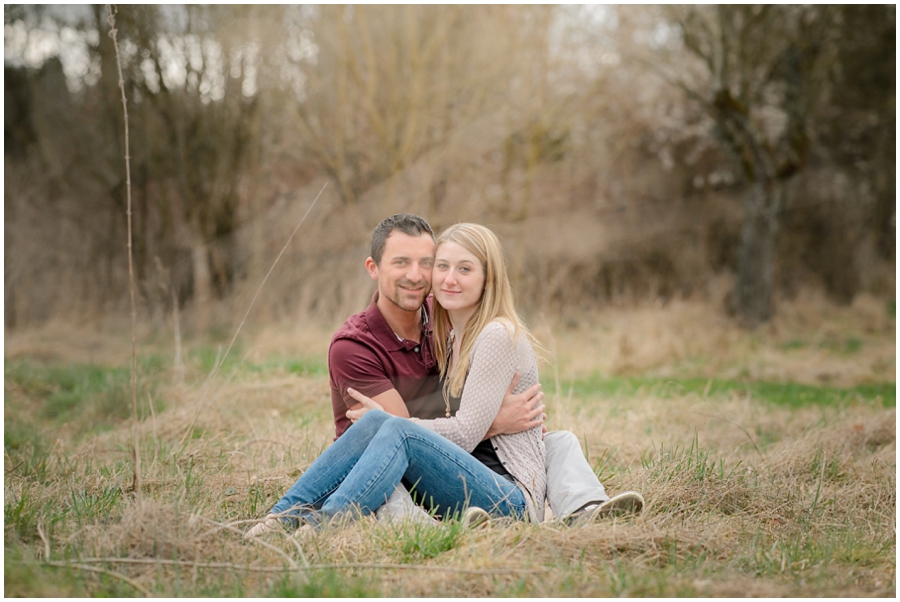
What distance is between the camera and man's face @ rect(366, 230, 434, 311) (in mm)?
3484

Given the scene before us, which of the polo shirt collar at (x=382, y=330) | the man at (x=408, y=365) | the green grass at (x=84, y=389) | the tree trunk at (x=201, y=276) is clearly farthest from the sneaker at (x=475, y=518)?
the tree trunk at (x=201, y=276)

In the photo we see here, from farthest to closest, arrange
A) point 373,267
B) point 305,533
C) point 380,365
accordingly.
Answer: point 373,267, point 380,365, point 305,533

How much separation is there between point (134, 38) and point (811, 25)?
9.82m

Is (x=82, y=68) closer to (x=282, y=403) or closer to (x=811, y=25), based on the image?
(x=282, y=403)

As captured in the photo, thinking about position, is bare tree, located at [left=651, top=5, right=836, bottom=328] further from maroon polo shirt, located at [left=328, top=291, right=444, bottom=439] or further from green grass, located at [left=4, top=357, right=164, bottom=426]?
maroon polo shirt, located at [left=328, top=291, right=444, bottom=439]

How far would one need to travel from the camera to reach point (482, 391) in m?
3.10

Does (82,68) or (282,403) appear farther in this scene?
(82,68)

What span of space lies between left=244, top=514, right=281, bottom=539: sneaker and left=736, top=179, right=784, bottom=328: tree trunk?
33.8 ft

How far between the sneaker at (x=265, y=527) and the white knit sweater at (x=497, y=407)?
67cm

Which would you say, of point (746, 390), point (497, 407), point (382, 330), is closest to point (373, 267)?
point (382, 330)

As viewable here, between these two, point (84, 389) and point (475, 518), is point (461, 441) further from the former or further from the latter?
point (84, 389)

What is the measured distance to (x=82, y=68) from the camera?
11.8m

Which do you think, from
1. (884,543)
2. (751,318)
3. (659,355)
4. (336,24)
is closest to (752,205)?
(751,318)

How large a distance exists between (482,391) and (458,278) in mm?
485
